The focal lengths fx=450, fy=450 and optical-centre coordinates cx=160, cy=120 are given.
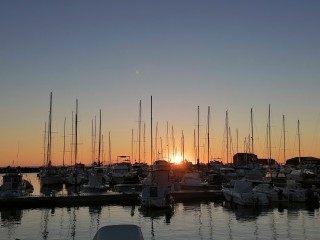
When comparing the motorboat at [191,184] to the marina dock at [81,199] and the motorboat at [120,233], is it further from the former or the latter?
the motorboat at [120,233]

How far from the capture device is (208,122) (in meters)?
82.0

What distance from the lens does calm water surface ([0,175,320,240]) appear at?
3088cm

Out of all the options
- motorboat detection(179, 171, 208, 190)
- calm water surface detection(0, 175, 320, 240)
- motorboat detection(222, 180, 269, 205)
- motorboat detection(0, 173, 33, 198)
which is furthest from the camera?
motorboat detection(179, 171, 208, 190)

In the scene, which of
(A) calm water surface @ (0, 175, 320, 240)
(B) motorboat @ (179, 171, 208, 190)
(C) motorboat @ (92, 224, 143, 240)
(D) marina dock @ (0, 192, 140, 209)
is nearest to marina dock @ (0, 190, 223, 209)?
(D) marina dock @ (0, 192, 140, 209)

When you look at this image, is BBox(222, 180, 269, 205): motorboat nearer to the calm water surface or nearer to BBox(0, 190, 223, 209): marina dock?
the calm water surface

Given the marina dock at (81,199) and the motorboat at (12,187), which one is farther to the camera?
the motorboat at (12,187)

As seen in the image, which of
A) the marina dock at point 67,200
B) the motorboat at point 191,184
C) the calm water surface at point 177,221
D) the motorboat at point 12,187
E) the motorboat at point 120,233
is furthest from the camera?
the motorboat at point 191,184

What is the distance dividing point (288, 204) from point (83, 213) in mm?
20479

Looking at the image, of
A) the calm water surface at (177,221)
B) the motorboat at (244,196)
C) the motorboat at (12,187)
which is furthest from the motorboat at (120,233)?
the motorboat at (12,187)

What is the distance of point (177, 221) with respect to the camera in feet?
119

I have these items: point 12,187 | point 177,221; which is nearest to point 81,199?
point 12,187

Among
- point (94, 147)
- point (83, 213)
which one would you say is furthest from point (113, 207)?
point (94, 147)

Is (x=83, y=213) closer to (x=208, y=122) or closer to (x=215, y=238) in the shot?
(x=215, y=238)

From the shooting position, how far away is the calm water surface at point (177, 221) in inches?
1216
